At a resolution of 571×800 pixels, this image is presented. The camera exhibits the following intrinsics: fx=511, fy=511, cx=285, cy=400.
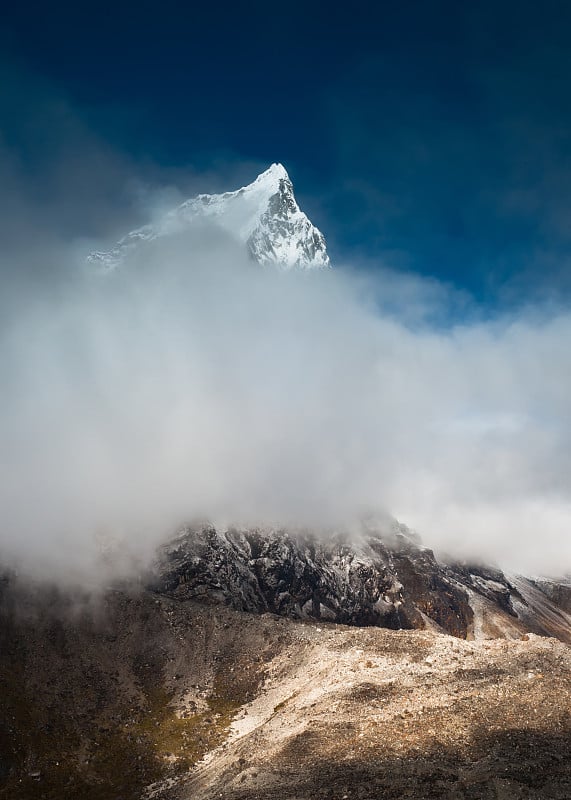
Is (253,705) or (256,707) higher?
(253,705)

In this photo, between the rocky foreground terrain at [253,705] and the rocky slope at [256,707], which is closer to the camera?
the rocky slope at [256,707]

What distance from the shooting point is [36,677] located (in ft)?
335

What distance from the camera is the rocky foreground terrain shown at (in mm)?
53625

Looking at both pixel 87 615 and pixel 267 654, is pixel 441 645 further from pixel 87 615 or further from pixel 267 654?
pixel 87 615

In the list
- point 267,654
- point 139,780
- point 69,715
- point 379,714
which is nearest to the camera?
point 379,714

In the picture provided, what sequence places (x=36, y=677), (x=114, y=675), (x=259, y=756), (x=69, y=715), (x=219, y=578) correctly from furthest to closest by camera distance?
(x=219, y=578), (x=114, y=675), (x=36, y=677), (x=69, y=715), (x=259, y=756)

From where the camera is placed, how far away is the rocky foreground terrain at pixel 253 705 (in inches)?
2111

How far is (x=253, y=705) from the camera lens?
102 m

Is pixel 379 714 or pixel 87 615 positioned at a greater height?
pixel 87 615

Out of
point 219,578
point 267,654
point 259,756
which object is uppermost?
point 219,578

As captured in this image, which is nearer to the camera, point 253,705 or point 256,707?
point 256,707

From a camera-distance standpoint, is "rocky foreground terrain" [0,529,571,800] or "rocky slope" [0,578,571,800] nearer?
"rocky slope" [0,578,571,800]

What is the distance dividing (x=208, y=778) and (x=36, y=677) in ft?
172

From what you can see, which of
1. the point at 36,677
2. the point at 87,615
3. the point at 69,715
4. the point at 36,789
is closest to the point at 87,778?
the point at 36,789
